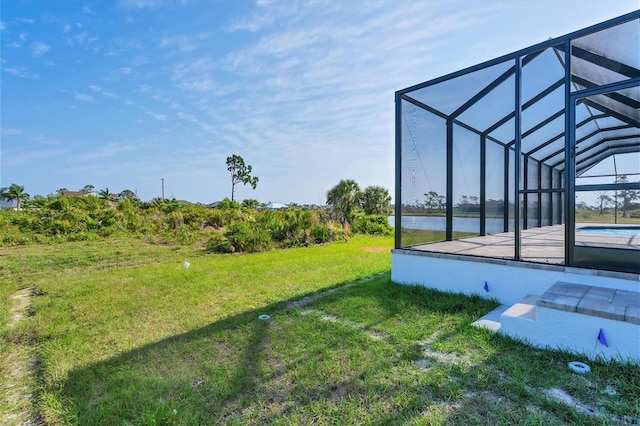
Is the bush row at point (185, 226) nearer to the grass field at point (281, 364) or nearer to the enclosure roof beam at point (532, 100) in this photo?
the grass field at point (281, 364)

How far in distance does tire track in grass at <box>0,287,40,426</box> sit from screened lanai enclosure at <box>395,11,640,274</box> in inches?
172

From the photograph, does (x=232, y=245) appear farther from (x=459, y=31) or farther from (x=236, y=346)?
(x=459, y=31)

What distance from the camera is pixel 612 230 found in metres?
3.32

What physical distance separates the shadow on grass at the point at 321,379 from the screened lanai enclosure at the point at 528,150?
1.70 metres

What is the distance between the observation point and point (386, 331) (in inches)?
116

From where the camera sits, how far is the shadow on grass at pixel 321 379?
1.76 m

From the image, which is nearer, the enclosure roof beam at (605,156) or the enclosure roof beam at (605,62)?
the enclosure roof beam at (605,62)

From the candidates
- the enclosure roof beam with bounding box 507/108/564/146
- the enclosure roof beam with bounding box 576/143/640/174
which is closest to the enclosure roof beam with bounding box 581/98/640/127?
the enclosure roof beam with bounding box 576/143/640/174

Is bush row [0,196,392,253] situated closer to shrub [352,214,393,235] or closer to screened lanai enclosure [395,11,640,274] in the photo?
shrub [352,214,393,235]

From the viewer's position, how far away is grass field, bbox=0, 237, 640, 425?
178cm

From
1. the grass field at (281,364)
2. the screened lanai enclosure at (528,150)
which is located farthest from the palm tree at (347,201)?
the grass field at (281,364)

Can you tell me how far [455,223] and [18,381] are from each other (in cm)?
620

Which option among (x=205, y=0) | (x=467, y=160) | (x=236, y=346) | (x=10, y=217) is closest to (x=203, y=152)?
(x=10, y=217)

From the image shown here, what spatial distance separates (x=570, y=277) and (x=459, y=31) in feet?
13.9
